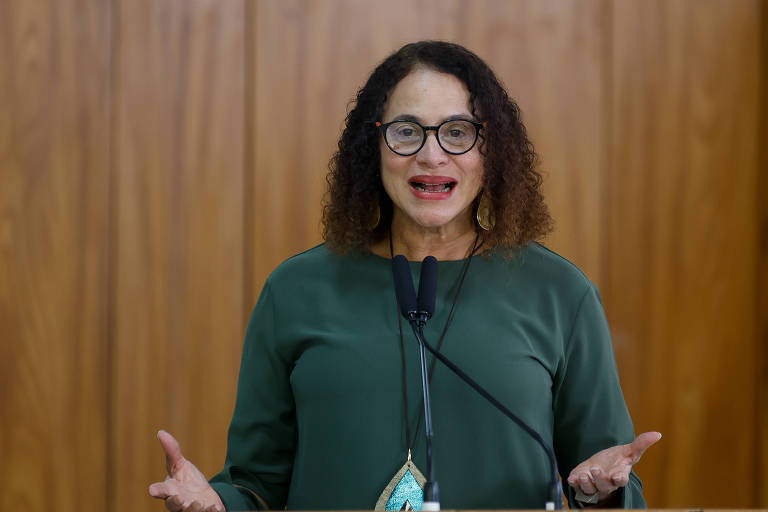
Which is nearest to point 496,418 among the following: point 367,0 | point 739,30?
point 367,0

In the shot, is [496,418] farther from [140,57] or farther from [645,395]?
[140,57]

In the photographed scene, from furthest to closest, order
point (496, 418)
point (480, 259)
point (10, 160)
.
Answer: point (10, 160)
point (480, 259)
point (496, 418)

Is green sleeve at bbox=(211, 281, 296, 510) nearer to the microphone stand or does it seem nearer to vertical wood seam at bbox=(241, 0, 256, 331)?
the microphone stand

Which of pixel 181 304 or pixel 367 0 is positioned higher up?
pixel 367 0

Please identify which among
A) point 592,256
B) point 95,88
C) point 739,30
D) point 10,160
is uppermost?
point 739,30

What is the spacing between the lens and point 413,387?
1.53m

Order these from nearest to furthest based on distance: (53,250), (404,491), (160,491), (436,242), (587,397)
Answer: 1. (160,491)
2. (404,491)
3. (587,397)
4. (436,242)
5. (53,250)

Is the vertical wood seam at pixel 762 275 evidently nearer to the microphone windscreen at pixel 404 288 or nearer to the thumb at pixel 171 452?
the microphone windscreen at pixel 404 288

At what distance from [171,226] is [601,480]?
162cm

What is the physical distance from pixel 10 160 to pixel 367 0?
4.00 ft

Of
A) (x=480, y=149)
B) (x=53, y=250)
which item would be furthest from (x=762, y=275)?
(x=53, y=250)

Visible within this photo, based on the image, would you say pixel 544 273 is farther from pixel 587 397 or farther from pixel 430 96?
pixel 430 96

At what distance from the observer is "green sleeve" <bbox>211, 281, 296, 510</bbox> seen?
→ 64.2 inches

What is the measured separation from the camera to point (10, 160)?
244 cm
